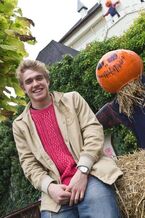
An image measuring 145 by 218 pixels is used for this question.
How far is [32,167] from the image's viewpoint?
2.91m

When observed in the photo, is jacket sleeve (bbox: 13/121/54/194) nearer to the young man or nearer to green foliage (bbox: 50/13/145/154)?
the young man

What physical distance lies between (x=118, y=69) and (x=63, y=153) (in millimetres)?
1578

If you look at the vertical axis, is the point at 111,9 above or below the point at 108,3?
below

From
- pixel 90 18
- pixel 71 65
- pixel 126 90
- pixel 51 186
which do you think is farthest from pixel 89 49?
pixel 90 18

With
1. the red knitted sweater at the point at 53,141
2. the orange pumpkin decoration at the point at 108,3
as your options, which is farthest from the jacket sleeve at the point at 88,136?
the orange pumpkin decoration at the point at 108,3

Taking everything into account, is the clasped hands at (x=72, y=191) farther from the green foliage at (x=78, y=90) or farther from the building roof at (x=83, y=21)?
the building roof at (x=83, y=21)

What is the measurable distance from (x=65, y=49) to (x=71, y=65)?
12.2 m

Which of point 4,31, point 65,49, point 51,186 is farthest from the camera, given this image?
point 65,49

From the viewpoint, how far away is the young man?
Answer: 2.60m

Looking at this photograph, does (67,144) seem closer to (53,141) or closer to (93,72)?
(53,141)

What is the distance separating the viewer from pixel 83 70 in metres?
11.0

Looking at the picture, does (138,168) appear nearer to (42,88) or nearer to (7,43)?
(42,88)

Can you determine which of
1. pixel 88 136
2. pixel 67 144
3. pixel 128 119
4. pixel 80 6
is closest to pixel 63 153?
pixel 67 144

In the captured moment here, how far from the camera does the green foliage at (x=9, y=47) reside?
319 cm
